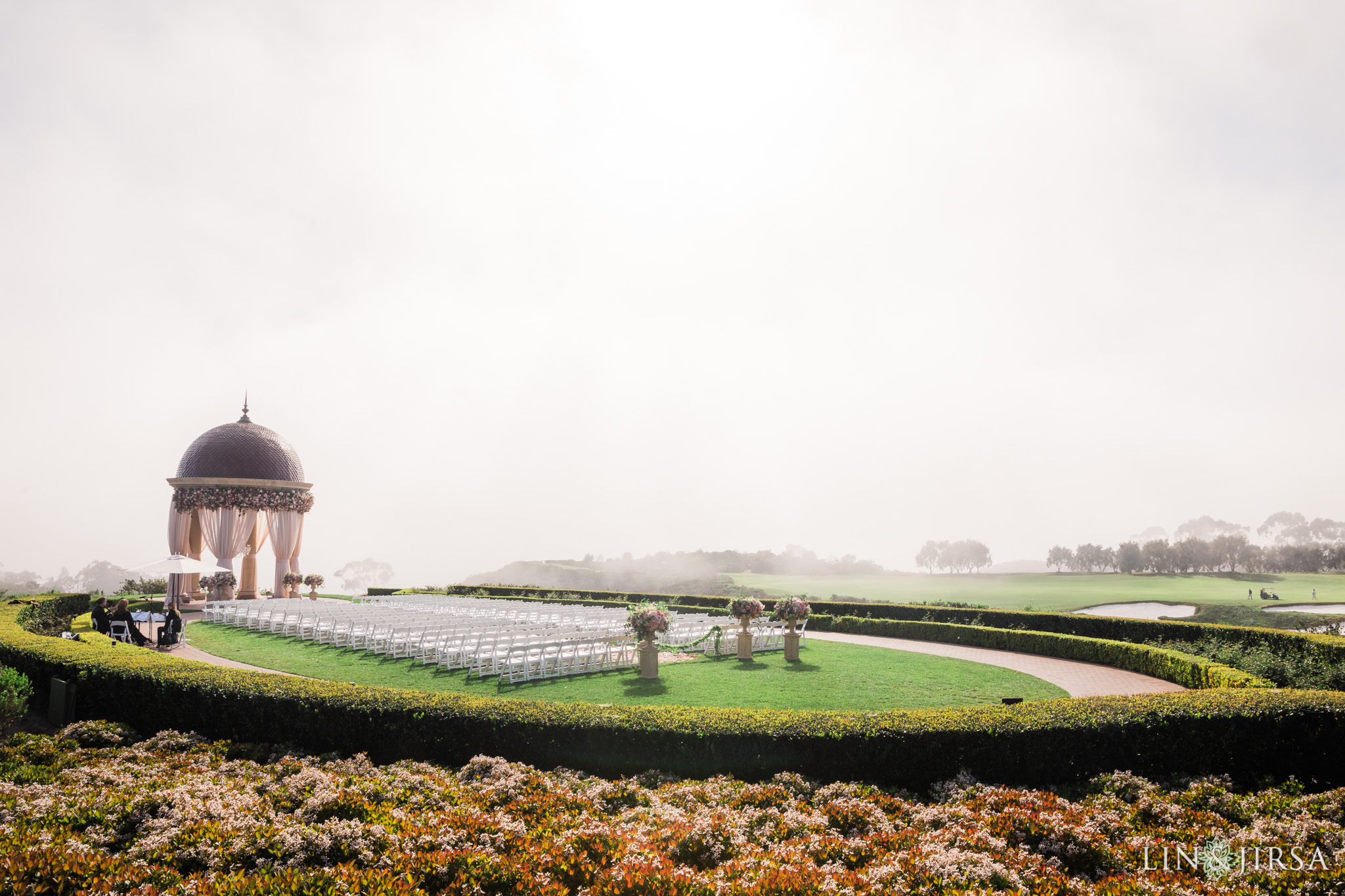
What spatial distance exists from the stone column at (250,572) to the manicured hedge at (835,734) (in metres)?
25.5

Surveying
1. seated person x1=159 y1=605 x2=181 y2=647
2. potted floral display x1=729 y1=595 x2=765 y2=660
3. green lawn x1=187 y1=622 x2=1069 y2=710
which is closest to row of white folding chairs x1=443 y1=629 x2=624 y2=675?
green lawn x1=187 y1=622 x2=1069 y2=710

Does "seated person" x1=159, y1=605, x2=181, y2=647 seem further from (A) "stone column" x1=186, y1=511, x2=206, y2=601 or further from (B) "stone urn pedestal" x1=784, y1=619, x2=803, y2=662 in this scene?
(B) "stone urn pedestal" x1=784, y1=619, x2=803, y2=662

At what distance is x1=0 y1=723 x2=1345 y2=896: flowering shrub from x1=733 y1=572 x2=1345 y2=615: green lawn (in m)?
23.0

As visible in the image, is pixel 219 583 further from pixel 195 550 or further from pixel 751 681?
pixel 751 681

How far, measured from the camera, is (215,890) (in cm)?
425

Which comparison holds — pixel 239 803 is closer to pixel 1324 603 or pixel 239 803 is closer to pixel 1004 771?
pixel 1004 771

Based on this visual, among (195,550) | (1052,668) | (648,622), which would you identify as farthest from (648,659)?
(195,550)

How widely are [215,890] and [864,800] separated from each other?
17.2 feet

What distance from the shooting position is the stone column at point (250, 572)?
3142cm

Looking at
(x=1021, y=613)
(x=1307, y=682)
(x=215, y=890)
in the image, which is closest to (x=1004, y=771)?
(x=215, y=890)
